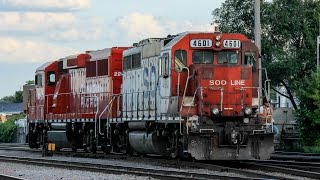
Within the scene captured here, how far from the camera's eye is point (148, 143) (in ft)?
79.0

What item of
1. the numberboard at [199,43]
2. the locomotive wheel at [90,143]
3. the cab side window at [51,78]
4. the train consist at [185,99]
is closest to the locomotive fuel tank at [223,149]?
the train consist at [185,99]

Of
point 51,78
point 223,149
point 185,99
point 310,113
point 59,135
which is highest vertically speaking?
point 51,78

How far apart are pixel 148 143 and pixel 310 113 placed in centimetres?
1092

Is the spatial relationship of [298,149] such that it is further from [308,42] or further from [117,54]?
[308,42]

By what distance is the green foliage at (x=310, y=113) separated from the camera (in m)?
32.9

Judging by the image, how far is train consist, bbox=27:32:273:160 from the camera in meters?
21.6

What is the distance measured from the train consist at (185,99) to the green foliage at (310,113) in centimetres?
874

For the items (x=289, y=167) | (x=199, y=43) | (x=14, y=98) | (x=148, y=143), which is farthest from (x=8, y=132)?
(x=14, y=98)

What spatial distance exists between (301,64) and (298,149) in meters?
20.1

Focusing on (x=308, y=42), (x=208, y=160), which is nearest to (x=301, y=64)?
(x=308, y=42)

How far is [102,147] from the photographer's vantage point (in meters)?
29.6

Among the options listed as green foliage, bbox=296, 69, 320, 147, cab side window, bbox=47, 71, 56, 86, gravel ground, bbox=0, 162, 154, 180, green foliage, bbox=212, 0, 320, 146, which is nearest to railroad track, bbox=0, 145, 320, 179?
gravel ground, bbox=0, 162, 154, 180

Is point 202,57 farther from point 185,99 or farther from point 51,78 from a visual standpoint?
point 51,78

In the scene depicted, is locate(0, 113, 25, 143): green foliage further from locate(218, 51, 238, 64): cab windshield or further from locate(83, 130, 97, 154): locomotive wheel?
locate(218, 51, 238, 64): cab windshield
